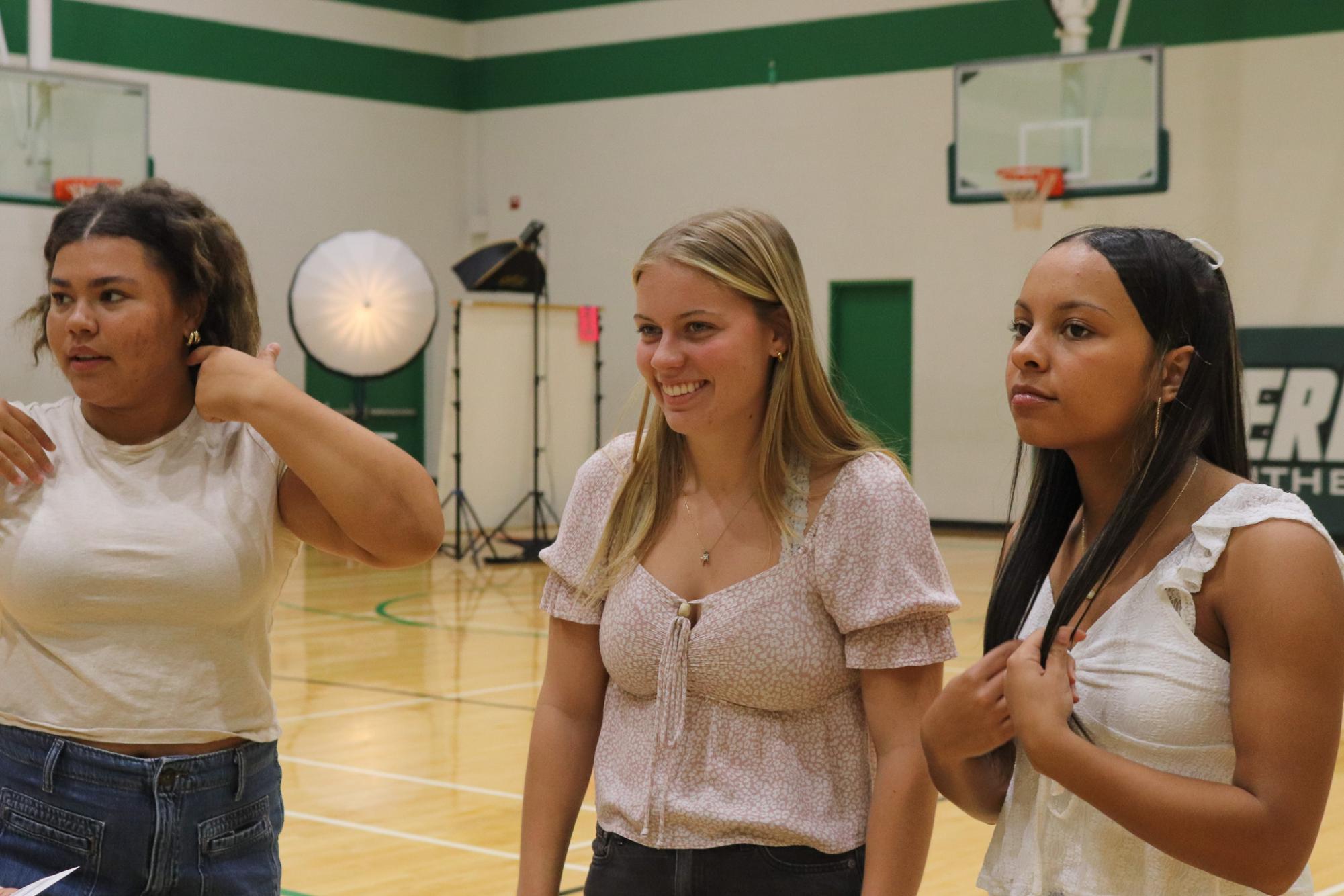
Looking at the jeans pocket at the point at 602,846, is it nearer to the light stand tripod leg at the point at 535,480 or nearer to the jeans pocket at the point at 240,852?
the jeans pocket at the point at 240,852

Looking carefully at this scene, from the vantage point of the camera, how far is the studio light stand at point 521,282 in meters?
11.7

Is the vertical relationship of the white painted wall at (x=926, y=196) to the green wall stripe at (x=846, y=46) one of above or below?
below

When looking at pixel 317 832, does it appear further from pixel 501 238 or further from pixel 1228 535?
pixel 501 238

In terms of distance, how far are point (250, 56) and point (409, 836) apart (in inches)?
431

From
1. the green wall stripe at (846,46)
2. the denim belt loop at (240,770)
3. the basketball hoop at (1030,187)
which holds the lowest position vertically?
the denim belt loop at (240,770)

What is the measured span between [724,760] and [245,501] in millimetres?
678

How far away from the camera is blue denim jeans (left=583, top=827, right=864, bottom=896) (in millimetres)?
1910

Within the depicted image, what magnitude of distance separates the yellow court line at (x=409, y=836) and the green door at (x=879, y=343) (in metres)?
8.94

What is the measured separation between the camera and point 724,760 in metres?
1.96

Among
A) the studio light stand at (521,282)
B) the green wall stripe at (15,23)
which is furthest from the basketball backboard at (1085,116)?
the green wall stripe at (15,23)

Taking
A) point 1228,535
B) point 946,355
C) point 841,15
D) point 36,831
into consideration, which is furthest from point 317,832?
point 841,15

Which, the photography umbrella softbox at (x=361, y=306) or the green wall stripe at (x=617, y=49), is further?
the green wall stripe at (x=617, y=49)

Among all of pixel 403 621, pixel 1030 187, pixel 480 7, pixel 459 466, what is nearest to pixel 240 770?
pixel 403 621

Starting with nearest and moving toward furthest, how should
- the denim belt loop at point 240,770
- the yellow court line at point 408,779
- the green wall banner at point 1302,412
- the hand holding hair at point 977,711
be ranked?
the hand holding hair at point 977,711 < the denim belt loop at point 240,770 < the yellow court line at point 408,779 < the green wall banner at point 1302,412
